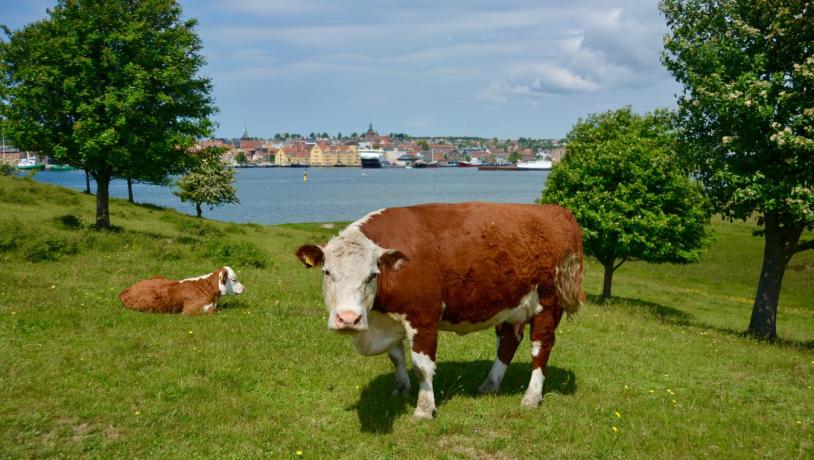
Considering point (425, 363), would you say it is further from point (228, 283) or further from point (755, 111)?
point (755, 111)

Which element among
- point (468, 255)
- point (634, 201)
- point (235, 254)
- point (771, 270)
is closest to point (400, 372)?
point (468, 255)

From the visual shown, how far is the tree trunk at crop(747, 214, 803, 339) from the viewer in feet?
67.0

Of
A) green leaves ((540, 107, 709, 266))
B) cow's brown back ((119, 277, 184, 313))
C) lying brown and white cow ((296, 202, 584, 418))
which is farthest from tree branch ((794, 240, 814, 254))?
cow's brown back ((119, 277, 184, 313))

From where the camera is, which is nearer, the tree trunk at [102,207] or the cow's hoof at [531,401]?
the cow's hoof at [531,401]

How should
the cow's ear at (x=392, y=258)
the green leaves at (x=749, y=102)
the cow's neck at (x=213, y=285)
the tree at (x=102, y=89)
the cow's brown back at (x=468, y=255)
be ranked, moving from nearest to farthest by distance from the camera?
the cow's ear at (x=392, y=258) → the cow's brown back at (x=468, y=255) → the cow's neck at (x=213, y=285) → the green leaves at (x=749, y=102) → the tree at (x=102, y=89)

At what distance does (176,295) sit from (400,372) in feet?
23.4

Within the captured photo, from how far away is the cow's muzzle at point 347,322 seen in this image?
24.4ft

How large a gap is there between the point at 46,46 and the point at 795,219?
29984 millimetres

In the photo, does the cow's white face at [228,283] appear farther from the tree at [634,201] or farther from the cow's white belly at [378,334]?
the tree at [634,201]

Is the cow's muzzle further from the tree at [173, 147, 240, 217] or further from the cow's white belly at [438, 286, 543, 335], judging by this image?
the tree at [173, 147, 240, 217]

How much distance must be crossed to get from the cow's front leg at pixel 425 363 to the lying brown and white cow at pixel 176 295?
7.51 metres

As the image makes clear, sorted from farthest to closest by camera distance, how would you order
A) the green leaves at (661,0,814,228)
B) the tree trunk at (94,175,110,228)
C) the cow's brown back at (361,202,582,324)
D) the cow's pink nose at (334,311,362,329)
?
1. the tree trunk at (94,175,110,228)
2. the green leaves at (661,0,814,228)
3. the cow's brown back at (361,202,582,324)
4. the cow's pink nose at (334,311,362,329)

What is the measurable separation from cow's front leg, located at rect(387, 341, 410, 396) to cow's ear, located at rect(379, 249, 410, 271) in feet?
6.20

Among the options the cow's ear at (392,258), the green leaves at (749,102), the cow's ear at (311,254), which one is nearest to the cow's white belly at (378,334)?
the cow's ear at (392,258)
